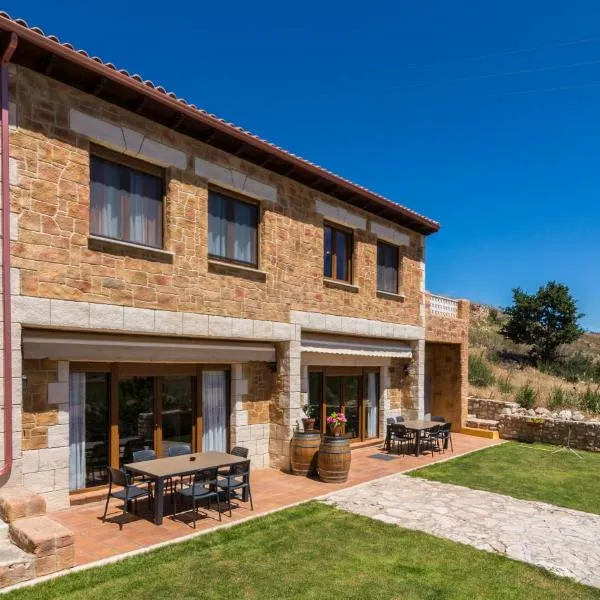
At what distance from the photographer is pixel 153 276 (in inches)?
359

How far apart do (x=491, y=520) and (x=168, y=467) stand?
535 cm

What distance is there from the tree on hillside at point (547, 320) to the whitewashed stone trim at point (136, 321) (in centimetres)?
3016

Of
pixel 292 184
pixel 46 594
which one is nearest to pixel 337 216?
pixel 292 184

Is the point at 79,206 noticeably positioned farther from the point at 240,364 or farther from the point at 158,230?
the point at 240,364

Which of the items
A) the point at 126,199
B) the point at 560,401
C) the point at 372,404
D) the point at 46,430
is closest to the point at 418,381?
the point at 372,404

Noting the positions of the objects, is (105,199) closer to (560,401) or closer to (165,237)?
(165,237)

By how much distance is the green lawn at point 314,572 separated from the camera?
5727mm

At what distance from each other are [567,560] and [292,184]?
351 inches

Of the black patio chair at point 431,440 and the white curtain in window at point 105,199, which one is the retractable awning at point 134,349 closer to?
the white curtain in window at point 105,199

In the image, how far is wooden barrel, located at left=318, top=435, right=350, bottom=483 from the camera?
34.6ft

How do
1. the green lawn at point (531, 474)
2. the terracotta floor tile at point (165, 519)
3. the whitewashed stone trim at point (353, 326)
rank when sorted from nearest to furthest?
the terracotta floor tile at point (165, 519)
the green lawn at point (531, 474)
the whitewashed stone trim at point (353, 326)

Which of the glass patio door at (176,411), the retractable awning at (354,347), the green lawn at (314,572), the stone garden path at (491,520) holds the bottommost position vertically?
the stone garden path at (491,520)

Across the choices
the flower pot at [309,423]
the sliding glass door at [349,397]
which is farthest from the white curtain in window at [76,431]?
the sliding glass door at [349,397]

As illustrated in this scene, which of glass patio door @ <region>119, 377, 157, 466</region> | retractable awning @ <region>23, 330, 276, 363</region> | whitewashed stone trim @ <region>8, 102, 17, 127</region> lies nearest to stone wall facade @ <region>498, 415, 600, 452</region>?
retractable awning @ <region>23, 330, 276, 363</region>
